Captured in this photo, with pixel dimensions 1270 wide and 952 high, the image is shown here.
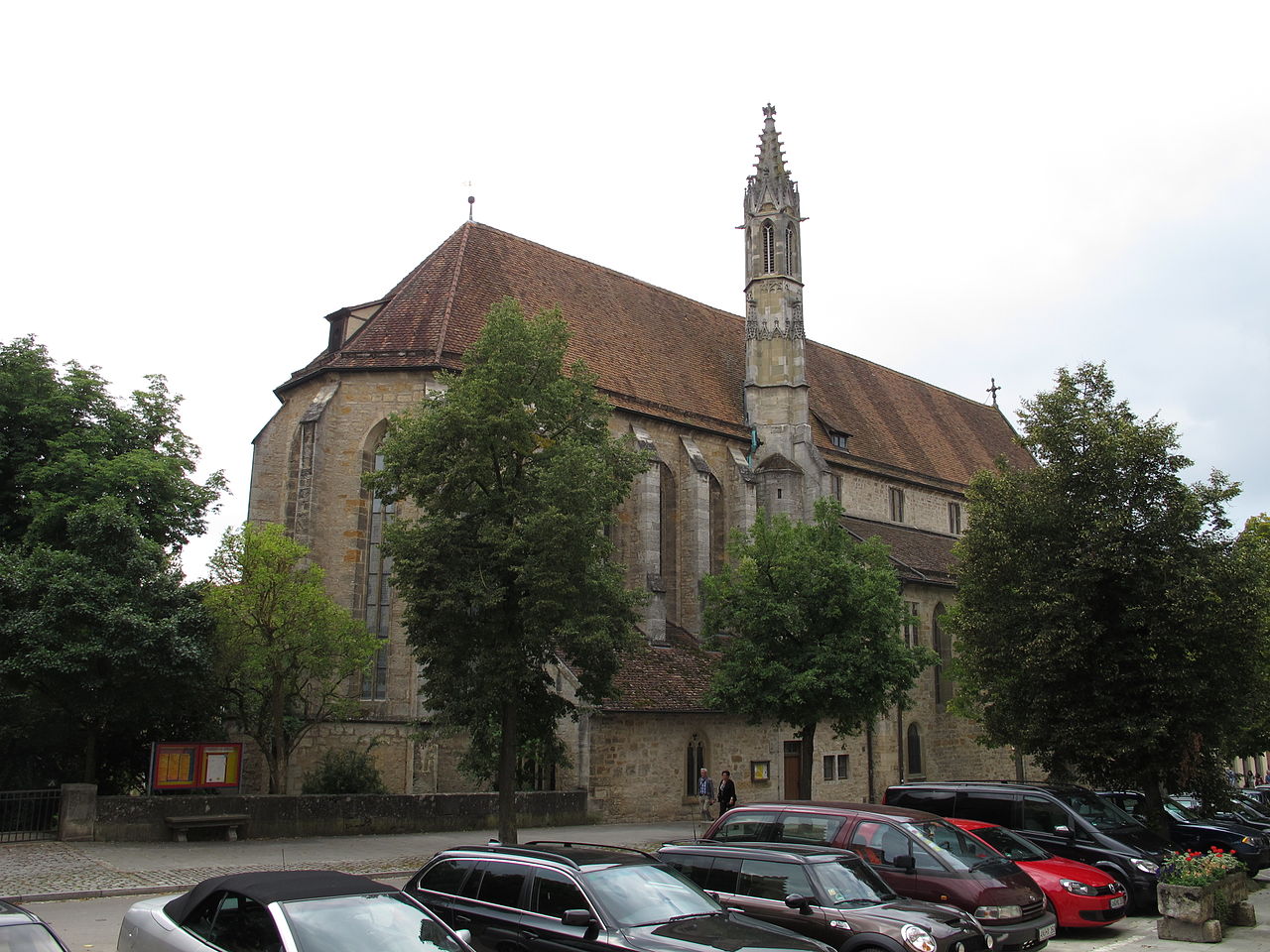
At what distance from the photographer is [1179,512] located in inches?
679

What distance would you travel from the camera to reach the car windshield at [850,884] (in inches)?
388

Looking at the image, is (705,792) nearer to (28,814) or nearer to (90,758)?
(90,758)

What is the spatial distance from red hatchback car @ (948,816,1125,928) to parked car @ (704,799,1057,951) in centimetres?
84

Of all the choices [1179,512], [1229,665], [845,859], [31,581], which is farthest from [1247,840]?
[31,581]

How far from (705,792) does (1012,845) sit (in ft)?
39.7

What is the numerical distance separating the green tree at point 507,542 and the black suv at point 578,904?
26.8 feet

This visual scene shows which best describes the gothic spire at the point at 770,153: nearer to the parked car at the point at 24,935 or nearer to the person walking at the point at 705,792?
the person walking at the point at 705,792

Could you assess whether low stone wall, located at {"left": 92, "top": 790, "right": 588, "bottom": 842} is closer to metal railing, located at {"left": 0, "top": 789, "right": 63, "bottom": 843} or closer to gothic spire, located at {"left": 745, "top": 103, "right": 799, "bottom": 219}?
metal railing, located at {"left": 0, "top": 789, "right": 63, "bottom": 843}

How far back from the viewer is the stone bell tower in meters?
34.9

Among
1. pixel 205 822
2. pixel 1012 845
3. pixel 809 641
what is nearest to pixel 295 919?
pixel 1012 845

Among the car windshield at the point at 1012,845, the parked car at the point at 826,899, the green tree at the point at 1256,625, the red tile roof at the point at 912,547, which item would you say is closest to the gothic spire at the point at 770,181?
the red tile roof at the point at 912,547

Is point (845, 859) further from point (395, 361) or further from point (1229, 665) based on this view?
point (395, 361)

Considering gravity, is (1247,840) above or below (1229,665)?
below

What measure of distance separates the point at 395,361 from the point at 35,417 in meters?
8.36
